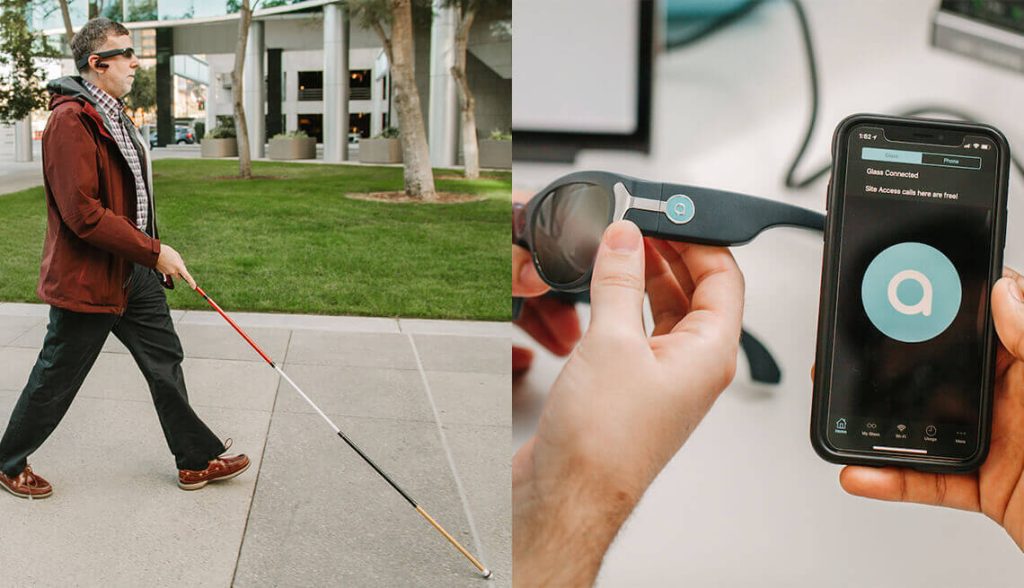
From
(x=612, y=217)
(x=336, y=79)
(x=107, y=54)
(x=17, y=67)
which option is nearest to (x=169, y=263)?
(x=107, y=54)

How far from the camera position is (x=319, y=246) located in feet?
29.4

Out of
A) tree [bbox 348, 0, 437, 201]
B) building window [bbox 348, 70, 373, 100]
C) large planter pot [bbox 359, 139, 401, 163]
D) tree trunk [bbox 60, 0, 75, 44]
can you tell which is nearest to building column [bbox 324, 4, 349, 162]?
building window [bbox 348, 70, 373, 100]

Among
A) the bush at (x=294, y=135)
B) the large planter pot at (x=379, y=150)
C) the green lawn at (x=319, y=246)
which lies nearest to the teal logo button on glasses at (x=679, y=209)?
the green lawn at (x=319, y=246)

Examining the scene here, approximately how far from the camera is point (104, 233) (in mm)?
2717

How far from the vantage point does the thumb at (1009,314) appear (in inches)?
43.6

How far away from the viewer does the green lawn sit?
6.97 meters

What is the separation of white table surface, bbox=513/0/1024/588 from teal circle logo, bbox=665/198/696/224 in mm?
38

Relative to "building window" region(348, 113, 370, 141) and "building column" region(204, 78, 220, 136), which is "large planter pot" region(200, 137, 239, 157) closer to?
"building column" region(204, 78, 220, 136)

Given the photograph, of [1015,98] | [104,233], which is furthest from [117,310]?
[1015,98]

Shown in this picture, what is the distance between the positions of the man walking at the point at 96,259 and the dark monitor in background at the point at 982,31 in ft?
7.08

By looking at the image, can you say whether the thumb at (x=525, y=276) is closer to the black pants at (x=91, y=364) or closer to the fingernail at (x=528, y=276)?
the fingernail at (x=528, y=276)

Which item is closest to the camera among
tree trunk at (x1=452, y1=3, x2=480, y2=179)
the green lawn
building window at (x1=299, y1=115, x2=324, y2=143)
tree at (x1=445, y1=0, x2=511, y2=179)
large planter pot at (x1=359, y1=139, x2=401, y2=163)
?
the green lawn

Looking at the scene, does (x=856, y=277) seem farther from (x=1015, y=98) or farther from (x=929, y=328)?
(x=1015, y=98)

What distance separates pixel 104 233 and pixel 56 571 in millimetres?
984
